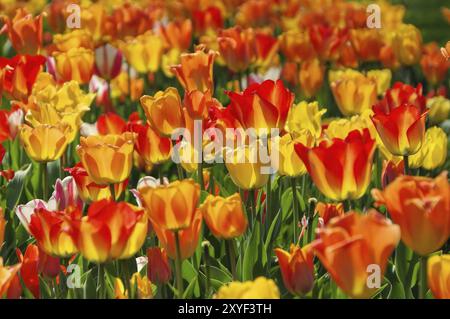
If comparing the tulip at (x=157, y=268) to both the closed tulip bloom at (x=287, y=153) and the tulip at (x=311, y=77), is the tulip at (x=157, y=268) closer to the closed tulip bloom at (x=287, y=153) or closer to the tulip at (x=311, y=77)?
the closed tulip bloom at (x=287, y=153)

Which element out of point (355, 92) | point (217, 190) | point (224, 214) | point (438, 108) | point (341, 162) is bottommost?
point (438, 108)

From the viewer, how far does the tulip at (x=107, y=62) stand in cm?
418

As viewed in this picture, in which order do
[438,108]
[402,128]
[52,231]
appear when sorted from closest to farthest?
[52,231], [402,128], [438,108]

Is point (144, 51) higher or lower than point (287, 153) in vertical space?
lower

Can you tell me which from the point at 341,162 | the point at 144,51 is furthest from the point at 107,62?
the point at 341,162

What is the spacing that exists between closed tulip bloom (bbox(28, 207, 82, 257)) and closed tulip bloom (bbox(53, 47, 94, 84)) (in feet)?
4.76

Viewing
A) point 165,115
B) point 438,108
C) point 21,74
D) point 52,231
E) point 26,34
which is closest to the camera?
point 52,231

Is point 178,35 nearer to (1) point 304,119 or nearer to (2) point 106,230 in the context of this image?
(1) point 304,119

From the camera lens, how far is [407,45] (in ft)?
15.1

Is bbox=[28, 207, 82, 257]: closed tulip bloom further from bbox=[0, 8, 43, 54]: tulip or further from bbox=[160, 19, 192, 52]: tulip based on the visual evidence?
bbox=[160, 19, 192, 52]: tulip

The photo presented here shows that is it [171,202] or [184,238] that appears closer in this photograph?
[171,202]

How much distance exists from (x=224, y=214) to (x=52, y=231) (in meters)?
0.39

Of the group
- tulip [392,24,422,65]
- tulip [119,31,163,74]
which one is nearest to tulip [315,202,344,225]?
tulip [119,31,163,74]
